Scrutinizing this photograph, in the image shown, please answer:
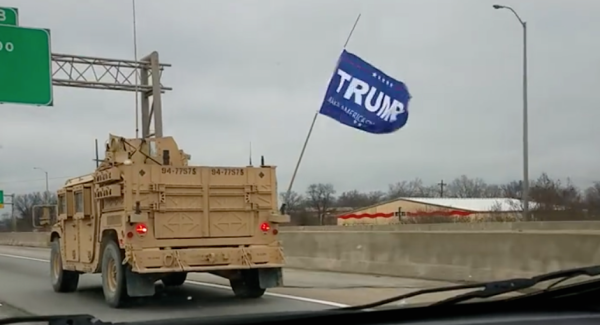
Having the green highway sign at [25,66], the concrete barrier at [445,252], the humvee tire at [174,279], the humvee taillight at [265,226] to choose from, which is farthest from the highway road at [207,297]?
the green highway sign at [25,66]

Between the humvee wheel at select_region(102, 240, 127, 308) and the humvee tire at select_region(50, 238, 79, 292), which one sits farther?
the humvee tire at select_region(50, 238, 79, 292)

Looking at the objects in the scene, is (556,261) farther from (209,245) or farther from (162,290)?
(162,290)

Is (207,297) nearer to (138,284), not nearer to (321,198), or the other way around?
(138,284)

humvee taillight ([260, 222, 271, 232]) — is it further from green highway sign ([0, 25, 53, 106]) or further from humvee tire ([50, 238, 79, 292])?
green highway sign ([0, 25, 53, 106])

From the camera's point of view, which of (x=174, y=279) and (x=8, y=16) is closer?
(x=174, y=279)

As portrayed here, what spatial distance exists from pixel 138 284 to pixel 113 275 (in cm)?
67

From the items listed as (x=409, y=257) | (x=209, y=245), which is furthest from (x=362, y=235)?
(x=209, y=245)

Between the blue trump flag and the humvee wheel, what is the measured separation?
976 cm

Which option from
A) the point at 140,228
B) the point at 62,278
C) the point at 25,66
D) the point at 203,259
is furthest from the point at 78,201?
the point at 25,66

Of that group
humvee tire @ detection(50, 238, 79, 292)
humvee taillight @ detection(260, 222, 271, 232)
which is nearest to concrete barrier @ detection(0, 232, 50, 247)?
humvee tire @ detection(50, 238, 79, 292)

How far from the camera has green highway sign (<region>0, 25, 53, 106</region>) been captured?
15422mm

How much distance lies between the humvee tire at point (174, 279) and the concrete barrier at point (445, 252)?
4.47m

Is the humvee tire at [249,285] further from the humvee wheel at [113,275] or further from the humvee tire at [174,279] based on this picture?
the humvee wheel at [113,275]

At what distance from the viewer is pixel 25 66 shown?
1570 centimetres
